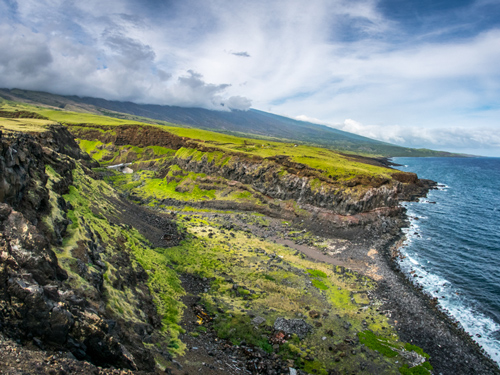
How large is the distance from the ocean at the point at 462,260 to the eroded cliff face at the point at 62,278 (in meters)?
38.7

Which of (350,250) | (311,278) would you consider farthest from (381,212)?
(311,278)

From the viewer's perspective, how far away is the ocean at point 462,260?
35.2 meters

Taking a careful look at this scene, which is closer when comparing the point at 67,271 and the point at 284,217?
the point at 67,271

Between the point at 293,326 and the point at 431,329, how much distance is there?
17770 millimetres

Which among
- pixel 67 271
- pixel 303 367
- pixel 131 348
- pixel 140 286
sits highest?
pixel 67 271

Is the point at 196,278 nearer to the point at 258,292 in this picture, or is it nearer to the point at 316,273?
the point at 258,292

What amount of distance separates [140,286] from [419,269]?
155 feet

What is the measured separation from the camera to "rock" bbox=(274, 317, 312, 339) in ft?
93.7

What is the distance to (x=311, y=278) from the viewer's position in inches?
1624

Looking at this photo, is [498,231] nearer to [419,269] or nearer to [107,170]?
[419,269]

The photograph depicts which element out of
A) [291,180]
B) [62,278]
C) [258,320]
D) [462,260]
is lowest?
[258,320]

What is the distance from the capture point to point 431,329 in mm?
31922

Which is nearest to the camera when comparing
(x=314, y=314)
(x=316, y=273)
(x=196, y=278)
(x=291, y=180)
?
(x=314, y=314)

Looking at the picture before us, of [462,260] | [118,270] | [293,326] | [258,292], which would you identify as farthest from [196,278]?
[462,260]
